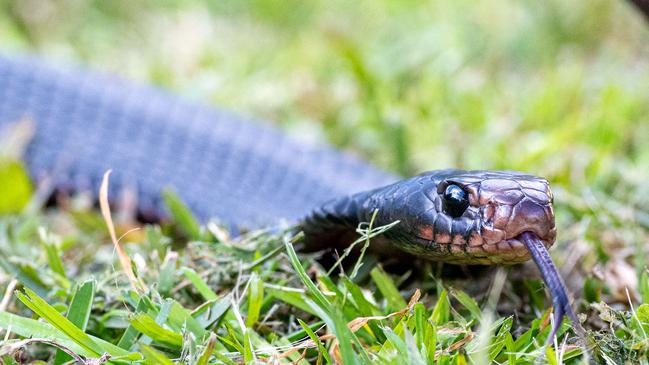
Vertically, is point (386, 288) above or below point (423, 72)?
above

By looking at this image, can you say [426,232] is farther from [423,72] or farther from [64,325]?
[423,72]

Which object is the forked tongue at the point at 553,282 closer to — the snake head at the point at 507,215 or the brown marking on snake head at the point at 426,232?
the snake head at the point at 507,215

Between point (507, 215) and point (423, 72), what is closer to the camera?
point (507, 215)

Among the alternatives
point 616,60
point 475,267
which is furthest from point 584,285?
point 616,60

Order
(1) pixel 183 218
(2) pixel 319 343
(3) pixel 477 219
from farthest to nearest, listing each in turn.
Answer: (1) pixel 183 218, (3) pixel 477 219, (2) pixel 319 343

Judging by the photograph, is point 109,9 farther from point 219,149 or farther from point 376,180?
point 376,180

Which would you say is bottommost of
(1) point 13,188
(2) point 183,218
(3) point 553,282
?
(1) point 13,188

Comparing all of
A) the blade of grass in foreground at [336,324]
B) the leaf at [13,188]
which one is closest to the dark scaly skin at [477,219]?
the blade of grass in foreground at [336,324]

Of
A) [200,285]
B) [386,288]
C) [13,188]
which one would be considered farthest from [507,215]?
[13,188]
